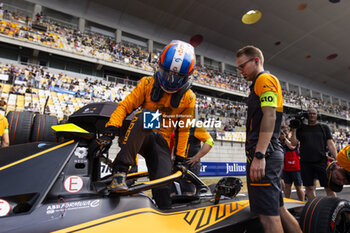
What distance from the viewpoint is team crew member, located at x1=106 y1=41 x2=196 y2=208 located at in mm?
1927

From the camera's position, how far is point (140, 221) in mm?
1378

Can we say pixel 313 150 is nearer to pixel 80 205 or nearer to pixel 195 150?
pixel 195 150

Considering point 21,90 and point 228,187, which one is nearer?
point 228,187

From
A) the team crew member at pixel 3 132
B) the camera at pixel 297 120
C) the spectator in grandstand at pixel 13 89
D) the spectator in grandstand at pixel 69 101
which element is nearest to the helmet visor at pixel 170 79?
the camera at pixel 297 120

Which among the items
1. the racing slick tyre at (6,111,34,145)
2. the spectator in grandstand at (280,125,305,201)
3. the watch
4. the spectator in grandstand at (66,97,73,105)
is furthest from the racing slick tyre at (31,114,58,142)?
the spectator in grandstand at (66,97,73,105)

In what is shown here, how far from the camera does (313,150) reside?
12.1ft

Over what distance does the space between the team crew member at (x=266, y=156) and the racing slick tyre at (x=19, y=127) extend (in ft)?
19.4

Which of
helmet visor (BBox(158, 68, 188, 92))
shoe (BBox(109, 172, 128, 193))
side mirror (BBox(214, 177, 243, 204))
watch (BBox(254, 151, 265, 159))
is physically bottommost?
side mirror (BBox(214, 177, 243, 204))

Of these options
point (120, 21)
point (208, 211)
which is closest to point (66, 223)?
point (208, 211)

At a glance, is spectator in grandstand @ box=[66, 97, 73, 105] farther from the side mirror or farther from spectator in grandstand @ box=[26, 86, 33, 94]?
the side mirror

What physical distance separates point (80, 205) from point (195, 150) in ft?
8.70

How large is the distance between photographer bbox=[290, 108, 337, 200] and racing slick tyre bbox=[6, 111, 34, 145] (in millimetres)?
6259

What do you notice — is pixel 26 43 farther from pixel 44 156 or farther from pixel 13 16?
pixel 44 156

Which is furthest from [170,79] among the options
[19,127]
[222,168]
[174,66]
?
[222,168]
